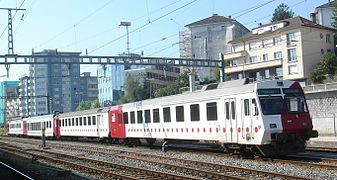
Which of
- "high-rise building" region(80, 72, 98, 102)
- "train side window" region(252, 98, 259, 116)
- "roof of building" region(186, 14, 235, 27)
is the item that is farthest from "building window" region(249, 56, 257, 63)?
"high-rise building" region(80, 72, 98, 102)

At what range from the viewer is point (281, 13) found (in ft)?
326

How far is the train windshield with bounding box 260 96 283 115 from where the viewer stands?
682 inches

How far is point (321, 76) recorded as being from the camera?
6031 cm

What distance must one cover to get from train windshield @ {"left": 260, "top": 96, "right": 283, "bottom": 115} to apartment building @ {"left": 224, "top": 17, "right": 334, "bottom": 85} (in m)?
49.8

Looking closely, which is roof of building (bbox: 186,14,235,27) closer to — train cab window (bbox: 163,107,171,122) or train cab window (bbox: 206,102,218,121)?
train cab window (bbox: 163,107,171,122)

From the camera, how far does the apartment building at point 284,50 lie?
68375mm

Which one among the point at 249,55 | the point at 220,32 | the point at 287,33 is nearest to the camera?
the point at 287,33

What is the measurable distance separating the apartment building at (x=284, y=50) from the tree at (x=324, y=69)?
3.08m

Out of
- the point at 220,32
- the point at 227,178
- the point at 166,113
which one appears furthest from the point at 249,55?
the point at 227,178

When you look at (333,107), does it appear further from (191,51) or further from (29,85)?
(29,85)

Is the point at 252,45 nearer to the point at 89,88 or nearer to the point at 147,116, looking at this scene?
the point at 147,116

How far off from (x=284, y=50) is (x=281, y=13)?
31.9 m

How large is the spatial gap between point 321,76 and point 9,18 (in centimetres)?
4094

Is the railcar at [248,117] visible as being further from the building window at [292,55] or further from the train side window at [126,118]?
the building window at [292,55]
